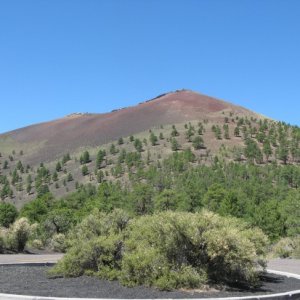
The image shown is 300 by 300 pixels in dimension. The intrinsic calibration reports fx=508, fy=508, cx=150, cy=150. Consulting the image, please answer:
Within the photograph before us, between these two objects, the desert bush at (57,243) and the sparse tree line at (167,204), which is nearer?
the sparse tree line at (167,204)

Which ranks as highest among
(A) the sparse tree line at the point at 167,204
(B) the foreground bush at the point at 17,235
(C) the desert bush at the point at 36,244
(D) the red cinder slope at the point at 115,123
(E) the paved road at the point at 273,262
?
(D) the red cinder slope at the point at 115,123

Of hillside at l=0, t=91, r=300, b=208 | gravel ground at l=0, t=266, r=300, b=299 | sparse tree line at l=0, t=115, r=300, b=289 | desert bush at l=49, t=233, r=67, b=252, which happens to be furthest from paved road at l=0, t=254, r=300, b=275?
hillside at l=0, t=91, r=300, b=208

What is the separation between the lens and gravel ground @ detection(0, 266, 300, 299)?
466 inches

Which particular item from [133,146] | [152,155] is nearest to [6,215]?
[152,155]

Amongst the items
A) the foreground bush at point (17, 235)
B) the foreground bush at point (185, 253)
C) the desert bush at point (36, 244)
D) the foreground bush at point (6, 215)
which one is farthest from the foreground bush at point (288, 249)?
the foreground bush at point (6, 215)

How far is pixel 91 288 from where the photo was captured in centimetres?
1284

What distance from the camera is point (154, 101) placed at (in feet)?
545

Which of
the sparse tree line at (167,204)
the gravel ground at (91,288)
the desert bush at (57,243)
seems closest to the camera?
the gravel ground at (91,288)

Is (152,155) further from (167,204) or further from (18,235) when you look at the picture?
(18,235)

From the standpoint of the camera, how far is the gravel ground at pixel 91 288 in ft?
38.8

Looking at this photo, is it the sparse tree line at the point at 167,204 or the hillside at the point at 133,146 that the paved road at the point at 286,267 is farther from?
the hillside at the point at 133,146

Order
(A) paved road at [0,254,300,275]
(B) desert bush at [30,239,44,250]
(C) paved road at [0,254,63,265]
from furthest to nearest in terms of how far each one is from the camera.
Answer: (B) desert bush at [30,239,44,250] < (C) paved road at [0,254,63,265] < (A) paved road at [0,254,300,275]

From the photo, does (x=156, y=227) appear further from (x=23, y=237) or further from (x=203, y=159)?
(x=203, y=159)

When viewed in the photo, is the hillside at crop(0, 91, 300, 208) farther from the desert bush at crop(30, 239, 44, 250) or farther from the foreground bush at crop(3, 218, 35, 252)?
the foreground bush at crop(3, 218, 35, 252)
